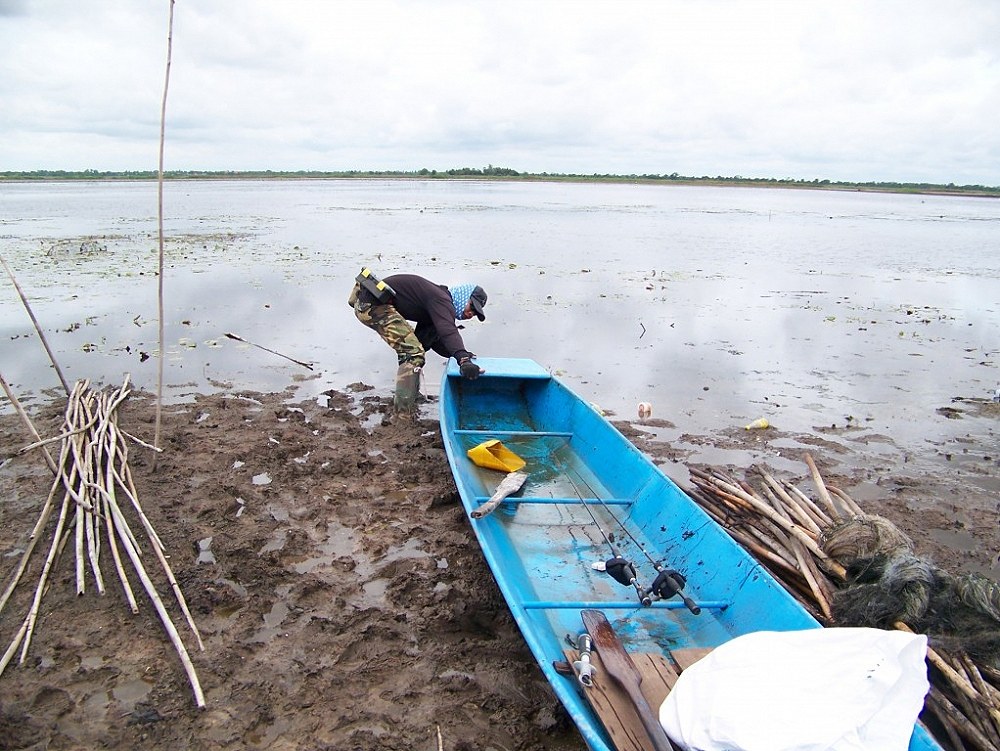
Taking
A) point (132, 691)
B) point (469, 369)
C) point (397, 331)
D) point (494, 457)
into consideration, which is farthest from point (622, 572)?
point (397, 331)

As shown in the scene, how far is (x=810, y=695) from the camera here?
9.25 ft

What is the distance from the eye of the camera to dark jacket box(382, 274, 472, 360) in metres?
7.97

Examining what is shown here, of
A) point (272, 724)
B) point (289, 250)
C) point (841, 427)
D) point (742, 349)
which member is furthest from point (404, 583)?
point (289, 250)

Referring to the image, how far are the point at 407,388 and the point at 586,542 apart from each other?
141 inches

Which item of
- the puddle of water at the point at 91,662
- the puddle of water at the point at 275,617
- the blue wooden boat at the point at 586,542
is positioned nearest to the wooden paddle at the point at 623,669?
the blue wooden boat at the point at 586,542

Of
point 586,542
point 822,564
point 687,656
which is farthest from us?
point 586,542

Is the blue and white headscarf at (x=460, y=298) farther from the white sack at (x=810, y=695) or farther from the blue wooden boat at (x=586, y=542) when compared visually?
the white sack at (x=810, y=695)

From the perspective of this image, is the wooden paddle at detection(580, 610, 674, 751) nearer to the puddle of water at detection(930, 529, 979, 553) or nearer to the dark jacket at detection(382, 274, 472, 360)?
the puddle of water at detection(930, 529, 979, 553)

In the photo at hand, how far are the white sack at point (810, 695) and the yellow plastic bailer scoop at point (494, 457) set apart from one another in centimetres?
401

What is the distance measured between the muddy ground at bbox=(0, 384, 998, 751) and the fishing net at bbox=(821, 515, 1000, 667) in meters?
1.91

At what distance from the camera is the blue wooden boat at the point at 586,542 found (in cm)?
416

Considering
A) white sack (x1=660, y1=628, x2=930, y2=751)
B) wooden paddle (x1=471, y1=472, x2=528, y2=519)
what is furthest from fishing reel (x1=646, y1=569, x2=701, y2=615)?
wooden paddle (x1=471, y1=472, x2=528, y2=519)

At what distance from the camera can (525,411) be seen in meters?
8.78

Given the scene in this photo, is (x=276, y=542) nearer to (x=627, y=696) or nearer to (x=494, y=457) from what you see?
(x=494, y=457)
